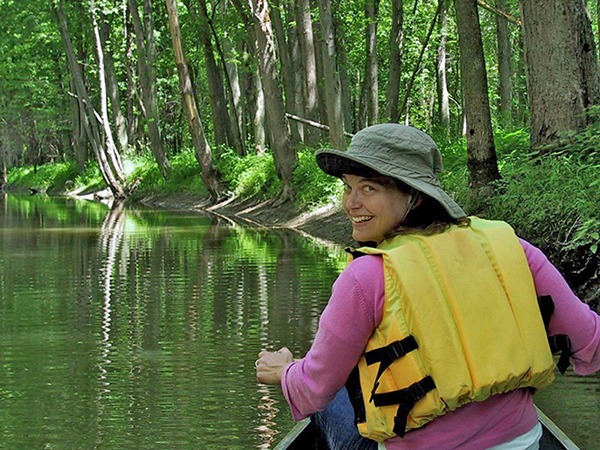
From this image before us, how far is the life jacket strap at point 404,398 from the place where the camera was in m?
3.10

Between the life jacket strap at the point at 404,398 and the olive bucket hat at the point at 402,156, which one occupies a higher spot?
the olive bucket hat at the point at 402,156

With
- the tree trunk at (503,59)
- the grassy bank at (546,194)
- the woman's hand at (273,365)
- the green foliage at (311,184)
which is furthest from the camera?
the tree trunk at (503,59)

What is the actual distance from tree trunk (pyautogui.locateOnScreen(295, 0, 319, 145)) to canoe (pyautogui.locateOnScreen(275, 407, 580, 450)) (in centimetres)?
2059

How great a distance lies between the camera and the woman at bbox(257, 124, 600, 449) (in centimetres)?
311

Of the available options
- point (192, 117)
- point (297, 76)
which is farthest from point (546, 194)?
point (192, 117)

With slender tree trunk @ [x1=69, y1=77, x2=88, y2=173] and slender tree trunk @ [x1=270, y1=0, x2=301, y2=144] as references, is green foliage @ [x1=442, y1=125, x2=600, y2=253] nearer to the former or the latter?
slender tree trunk @ [x1=270, y1=0, x2=301, y2=144]

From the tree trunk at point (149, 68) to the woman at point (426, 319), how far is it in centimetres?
3320

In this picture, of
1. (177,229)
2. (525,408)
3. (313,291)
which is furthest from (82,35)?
(525,408)

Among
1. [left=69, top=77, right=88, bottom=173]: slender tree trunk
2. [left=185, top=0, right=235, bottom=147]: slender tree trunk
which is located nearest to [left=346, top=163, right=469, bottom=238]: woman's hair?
[left=185, top=0, right=235, bottom=147]: slender tree trunk

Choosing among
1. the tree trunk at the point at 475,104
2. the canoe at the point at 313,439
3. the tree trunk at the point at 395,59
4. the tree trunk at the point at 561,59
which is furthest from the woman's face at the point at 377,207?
the tree trunk at the point at 395,59

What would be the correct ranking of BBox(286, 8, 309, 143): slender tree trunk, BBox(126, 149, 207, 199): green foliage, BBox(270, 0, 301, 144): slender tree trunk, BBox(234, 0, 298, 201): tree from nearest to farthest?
BBox(234, 0, 298, 201): tree → BBox(270, 0, 301, 144): slender tree trunk → BBox(286, 8, 309, 143): slender tree trunk → BBox(126, 149, 207, 199): green foliage

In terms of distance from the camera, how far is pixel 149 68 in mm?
37281

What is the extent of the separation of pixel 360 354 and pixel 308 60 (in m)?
23.1

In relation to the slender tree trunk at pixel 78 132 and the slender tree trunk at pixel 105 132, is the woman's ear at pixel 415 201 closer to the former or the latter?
the slender tree trunk at pixel 105 132
